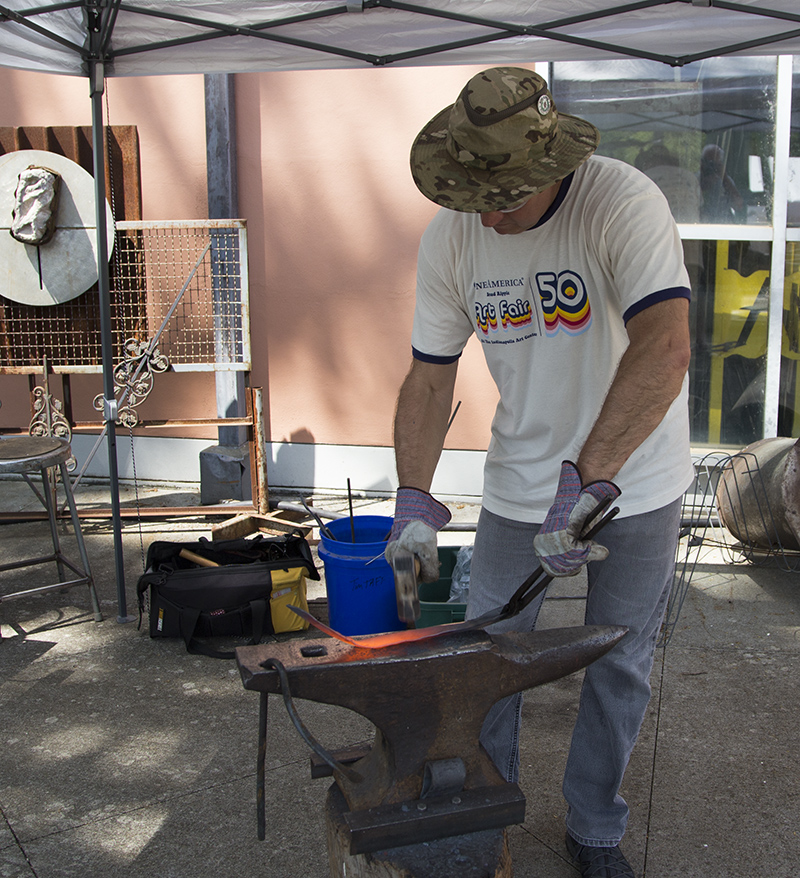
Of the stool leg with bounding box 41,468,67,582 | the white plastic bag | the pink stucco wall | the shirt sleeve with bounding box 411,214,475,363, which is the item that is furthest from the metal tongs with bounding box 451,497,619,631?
the pink stucco wall

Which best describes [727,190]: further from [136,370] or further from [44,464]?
[44,464]

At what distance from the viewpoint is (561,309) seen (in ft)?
6.96

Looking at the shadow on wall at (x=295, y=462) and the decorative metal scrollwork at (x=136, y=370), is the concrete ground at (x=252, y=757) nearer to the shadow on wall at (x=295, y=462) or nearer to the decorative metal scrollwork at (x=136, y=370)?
the decorative metal scrollwork at (x=136, y=370)

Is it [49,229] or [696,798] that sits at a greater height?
[49,229]

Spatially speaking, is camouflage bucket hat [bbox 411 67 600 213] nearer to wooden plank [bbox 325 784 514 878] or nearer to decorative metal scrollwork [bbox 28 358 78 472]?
wooden plank [bbox 325 784 514 878]

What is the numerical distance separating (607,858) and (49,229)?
4525mm

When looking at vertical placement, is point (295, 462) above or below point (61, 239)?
below

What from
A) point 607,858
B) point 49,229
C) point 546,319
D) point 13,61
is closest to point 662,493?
point 546,319

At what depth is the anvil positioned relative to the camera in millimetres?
1705

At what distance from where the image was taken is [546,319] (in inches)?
84.5

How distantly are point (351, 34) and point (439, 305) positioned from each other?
6.04 feet

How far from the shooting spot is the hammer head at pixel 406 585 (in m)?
2.04

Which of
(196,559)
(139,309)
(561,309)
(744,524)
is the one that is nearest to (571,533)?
(561,309)

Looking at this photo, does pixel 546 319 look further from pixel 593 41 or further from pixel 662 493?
pixel 593 41
